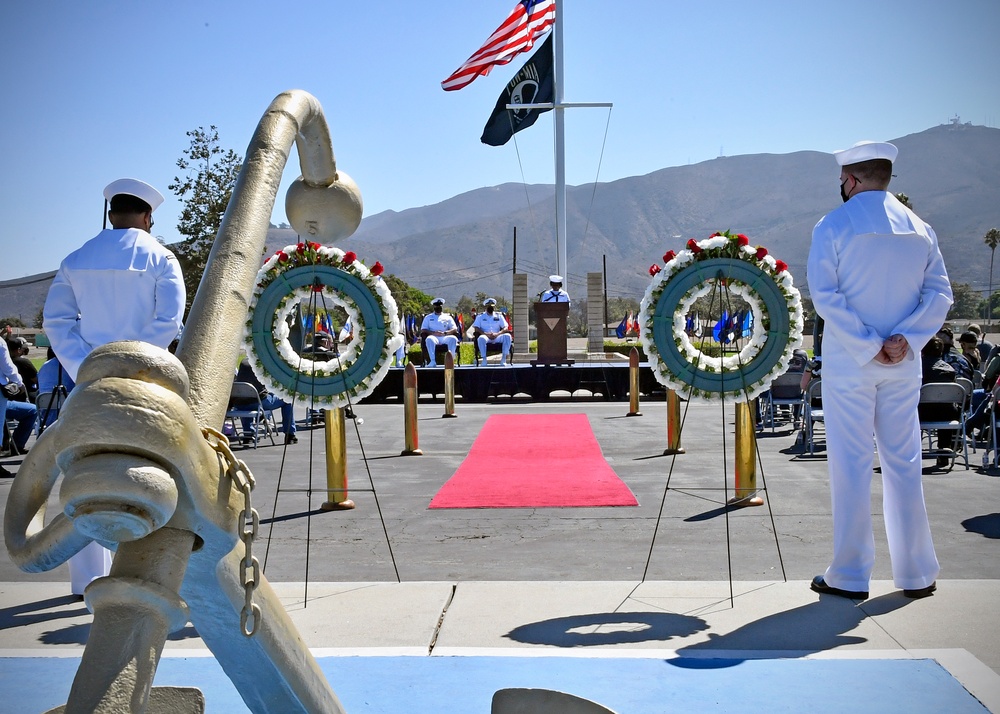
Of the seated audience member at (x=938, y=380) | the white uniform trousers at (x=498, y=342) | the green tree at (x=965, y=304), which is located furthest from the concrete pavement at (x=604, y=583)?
the green tree at (x=965, y=304)

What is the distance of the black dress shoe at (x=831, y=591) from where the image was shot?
5.25 m

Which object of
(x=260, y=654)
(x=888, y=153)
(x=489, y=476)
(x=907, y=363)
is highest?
(x=888, y=153)

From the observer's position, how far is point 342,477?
8.63 m

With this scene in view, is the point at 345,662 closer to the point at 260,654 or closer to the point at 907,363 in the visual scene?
the point at 260,654

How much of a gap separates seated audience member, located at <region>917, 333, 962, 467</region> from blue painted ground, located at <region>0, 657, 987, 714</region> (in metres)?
7.46

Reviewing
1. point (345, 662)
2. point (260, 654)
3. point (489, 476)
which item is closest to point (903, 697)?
point (345, 662)

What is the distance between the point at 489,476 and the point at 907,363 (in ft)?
19.4

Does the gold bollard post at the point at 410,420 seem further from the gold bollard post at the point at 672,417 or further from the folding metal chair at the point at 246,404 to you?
the gold bollard post at the point at 672,417

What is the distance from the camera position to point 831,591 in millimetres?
5320

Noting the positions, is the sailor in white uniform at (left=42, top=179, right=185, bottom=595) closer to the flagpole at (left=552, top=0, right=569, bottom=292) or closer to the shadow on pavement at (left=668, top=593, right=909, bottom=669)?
the shadow on pavement at (left=668, top=593, right=909, bottom=669)

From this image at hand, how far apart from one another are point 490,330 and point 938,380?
48.1ft

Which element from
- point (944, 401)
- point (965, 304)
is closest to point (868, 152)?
point (944, 401)

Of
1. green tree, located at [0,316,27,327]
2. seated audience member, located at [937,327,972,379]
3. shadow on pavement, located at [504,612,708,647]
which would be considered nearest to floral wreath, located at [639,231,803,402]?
shadow on pavement, located at [504,612,708,647]

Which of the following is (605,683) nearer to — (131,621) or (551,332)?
(131,621)
